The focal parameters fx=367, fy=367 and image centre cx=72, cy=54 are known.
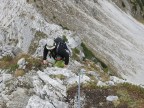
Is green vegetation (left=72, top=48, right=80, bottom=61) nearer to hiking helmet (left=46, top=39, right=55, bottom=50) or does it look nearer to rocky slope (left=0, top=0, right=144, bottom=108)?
rocky slope (left=0, top=0, right=144, bottom=108)

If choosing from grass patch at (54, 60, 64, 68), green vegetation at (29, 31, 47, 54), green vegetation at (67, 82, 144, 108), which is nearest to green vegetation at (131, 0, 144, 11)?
Answer: green vegetation at (29, 31, 47, 54)

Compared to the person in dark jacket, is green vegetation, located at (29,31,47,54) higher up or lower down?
lower down

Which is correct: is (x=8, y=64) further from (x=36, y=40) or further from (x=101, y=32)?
(x=101, y=32)

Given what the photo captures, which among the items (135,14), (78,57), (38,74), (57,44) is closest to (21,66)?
(38,74)

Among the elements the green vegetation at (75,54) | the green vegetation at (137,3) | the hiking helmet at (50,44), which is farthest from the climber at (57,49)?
the green vegetation at (137,3)

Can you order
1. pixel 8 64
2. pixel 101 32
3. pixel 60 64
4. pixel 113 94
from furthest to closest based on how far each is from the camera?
pixel 101 32 < pixel 8 64 < pixel 60 64 < pixel 113 94

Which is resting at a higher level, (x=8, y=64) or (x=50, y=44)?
(x=50, y=44)

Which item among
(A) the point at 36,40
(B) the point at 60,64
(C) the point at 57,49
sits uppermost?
(C) the point at 57,49

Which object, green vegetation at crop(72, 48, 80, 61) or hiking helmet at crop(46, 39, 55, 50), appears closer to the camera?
hiking helmet at crop(46, 39, 55, 50)

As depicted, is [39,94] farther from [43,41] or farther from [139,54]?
[139,54]

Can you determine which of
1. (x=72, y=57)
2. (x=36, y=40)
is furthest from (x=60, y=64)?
(x=36, y=40)

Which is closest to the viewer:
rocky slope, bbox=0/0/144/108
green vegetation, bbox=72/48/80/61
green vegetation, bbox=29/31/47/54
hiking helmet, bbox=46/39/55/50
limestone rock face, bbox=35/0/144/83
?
rocky slope, bbox=0/0/144/108

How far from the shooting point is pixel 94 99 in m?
19.9

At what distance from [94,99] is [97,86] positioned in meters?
1.31
